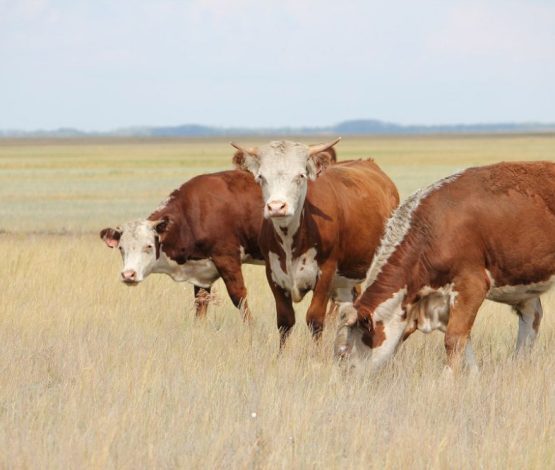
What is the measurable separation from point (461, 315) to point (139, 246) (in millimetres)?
4785

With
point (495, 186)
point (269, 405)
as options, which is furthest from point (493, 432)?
point (495, 186)

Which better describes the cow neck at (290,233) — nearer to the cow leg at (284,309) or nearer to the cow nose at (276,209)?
the cow leg at (284,309)

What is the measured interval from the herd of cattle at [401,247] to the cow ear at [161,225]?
0.73 m

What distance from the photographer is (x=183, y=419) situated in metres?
6.61

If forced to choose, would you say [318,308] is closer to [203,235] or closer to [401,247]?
[401,247]

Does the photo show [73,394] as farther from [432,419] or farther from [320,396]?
[432,419]

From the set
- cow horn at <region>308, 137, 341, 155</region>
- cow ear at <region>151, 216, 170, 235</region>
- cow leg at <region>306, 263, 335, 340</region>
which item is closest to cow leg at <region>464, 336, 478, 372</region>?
cow leg at <region>306, 263, 335, 340</region>

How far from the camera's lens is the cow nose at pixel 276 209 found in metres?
8.63

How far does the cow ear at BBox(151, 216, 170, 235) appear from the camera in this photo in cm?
1201

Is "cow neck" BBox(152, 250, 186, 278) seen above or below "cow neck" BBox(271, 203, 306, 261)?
below

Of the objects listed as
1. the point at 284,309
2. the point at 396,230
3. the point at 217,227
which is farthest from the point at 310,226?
the point at 217,227

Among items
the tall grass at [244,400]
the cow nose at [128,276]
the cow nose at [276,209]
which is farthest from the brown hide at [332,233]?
the cow nose at [128,276]

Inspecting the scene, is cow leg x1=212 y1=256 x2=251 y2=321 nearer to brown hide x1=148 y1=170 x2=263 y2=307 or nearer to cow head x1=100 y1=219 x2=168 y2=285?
brown hide x1=148 y1=170 x2=263 y2=307

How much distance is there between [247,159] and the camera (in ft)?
30.9
